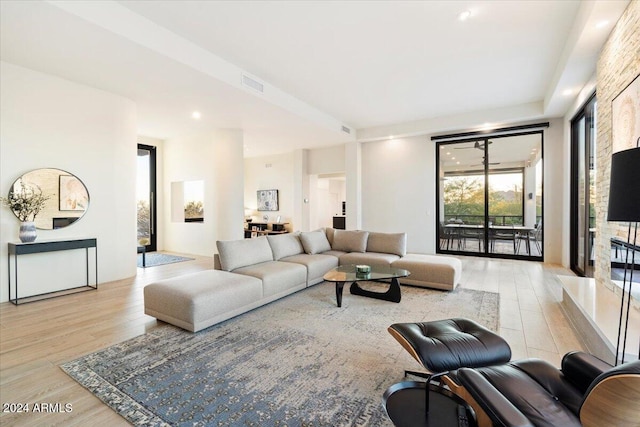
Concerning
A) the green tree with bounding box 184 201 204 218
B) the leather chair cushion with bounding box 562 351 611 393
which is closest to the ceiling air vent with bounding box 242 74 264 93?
the green tree with bounding box 184 201 204 218

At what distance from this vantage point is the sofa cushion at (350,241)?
213 inches

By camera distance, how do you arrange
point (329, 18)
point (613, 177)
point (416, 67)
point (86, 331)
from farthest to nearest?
point (416, 67)
point (329, 18)
point (86, 331)
point (613, 177)

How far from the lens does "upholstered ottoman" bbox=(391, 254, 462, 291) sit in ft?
14.1

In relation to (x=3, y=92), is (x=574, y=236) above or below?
below

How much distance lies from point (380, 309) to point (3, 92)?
18.1ft

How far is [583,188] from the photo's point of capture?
5.20 metres

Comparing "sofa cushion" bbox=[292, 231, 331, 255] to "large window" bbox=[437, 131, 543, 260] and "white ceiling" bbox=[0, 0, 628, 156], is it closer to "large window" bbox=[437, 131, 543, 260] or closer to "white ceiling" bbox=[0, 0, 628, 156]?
"white ceiling" bbox=[0, 0, 628, 156]

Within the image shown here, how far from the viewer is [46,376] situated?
221 centimetres

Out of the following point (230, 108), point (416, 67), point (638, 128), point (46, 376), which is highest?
point (416, 67)

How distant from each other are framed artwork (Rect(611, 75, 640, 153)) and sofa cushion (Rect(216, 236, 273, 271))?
4267mm

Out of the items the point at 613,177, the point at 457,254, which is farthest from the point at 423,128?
the point at 613,177

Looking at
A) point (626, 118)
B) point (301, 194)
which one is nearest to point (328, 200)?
point (301, 194)

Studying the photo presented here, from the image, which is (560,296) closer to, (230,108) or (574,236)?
(574,236)

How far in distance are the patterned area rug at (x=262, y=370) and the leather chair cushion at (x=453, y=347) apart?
38 cm
